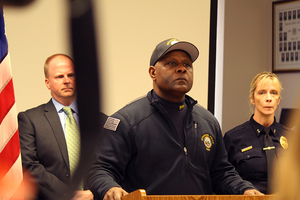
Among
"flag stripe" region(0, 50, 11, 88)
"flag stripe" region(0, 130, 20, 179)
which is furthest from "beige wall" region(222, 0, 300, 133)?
"flag stripe" region(0, 50, 11, 88)

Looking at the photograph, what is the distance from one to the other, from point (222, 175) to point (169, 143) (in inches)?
12.4

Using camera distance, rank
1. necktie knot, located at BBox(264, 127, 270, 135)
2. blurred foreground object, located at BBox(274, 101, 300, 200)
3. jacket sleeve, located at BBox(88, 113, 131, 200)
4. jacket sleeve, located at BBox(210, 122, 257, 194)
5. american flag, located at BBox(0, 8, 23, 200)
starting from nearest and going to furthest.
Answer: blurred foreground object, located at BBox(274, 101, 300, 200)
american flag, located at BBox(0, 8, 23, 200)
jacket sleeve, located at BBox(88, 113, 131, 200)
jacket sleeve, located at BBox(210, 122, 257, 194)
necktie knot, located at BBox(264, 127, 270, 135)

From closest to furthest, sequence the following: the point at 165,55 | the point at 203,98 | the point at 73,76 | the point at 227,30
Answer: the point at 73,76
the point at 165,55
the point at 203,98
the point at 227,30

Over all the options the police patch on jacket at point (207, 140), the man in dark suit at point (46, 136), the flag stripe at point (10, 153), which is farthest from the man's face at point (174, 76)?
the flag stripe at point (10, 153)

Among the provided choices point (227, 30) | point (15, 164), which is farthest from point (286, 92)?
point (15, 164)

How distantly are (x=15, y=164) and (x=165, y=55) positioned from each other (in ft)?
4.19

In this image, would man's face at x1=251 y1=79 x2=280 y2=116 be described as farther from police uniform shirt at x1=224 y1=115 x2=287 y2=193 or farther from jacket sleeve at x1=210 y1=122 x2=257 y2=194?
jacket sleeve at x1=210 y1=122 x2=257 y2=194

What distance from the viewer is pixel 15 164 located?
0.41m

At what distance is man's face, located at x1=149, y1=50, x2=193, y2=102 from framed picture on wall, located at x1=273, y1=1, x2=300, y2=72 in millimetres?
1890

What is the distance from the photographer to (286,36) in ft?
10.7

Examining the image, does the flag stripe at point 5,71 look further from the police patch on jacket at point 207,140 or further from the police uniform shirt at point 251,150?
the police uniform shirt at point 251,150

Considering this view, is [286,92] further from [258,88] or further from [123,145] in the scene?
[123,145]

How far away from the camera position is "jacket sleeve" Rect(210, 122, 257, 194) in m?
1.57

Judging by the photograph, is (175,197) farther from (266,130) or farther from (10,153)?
(266,130)
